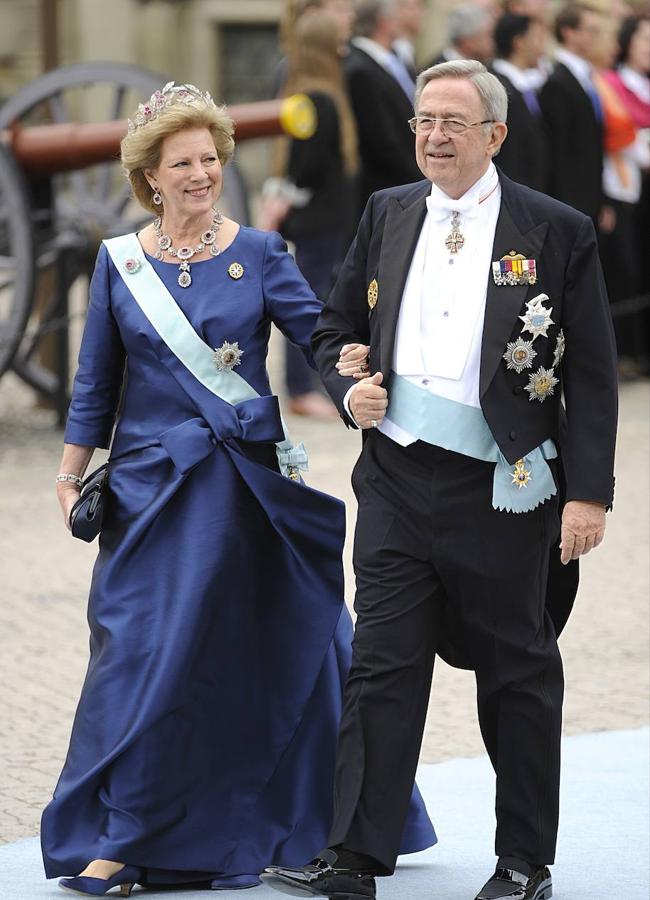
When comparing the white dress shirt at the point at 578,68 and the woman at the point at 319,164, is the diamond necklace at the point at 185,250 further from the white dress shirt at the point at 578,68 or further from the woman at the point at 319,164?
the white dress shirt at the point at 578,68

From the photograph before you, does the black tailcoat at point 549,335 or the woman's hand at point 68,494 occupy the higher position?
the black tailcoat at point 549,335

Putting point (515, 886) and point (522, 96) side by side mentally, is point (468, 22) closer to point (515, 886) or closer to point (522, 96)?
point (522, 96)

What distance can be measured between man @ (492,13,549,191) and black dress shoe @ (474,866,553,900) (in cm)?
564

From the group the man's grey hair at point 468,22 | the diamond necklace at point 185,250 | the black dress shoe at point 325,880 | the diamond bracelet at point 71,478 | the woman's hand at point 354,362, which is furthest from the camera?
the man's grey hair at point 468,22

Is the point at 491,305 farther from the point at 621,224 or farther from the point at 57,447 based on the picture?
the point at 621,224

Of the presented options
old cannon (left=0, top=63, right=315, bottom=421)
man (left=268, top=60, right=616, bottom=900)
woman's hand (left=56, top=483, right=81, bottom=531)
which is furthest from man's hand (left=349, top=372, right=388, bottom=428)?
old cannon (left=0, top=63, right=315, bottom=421)

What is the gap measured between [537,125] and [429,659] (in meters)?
6.32

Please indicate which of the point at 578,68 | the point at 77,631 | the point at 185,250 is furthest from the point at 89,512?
Result: the point at 578,68

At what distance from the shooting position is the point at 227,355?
3881 mm

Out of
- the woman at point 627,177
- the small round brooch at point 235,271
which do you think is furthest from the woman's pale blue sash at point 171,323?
the woman at point 627,177

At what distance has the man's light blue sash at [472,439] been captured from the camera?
141 inches

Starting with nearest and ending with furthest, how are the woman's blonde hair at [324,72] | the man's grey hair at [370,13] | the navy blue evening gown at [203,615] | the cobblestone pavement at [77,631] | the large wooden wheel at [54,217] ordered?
1. the navy blue evening gown at [203,615]
2. the cobblestone pavement at [77,631]
3. the large wooden wheel at [54,217]
4. the woman's blonde hair at [324,72]
5. the man's grey hair at [370,13]

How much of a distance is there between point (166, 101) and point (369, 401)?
743mm

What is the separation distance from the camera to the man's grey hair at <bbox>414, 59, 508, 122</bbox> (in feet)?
11.8
